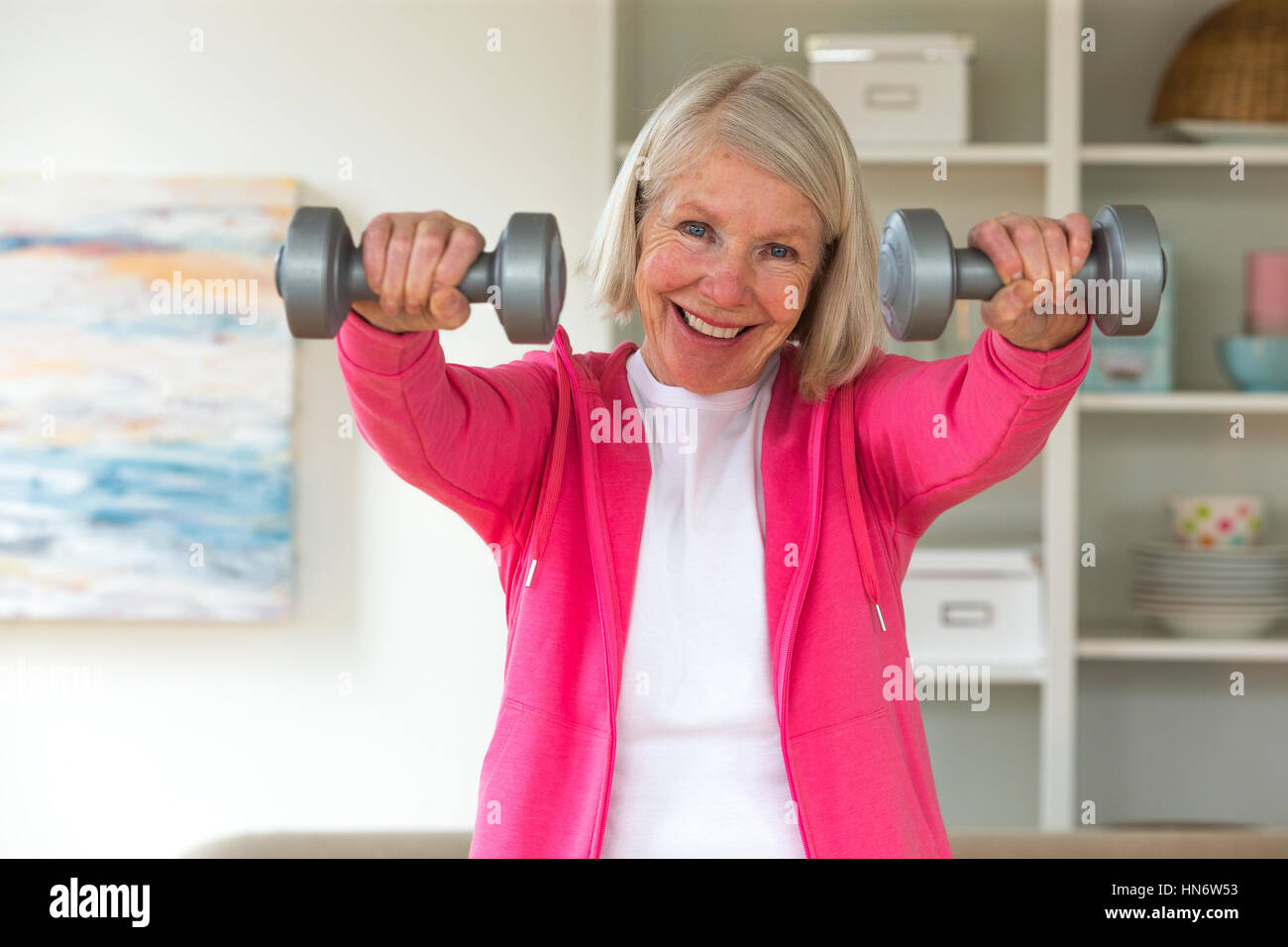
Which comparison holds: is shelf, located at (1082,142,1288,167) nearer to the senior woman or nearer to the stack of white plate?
the stack of white plate

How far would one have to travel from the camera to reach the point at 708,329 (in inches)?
31.4

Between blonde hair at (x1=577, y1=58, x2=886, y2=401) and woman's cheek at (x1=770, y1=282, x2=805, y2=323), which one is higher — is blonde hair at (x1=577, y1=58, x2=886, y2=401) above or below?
above

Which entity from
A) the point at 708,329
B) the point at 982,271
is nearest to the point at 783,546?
the point at 708,329

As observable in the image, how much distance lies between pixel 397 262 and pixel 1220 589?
5.66ft

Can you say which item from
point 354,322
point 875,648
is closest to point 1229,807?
point 875,648

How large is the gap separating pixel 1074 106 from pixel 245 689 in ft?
5.66

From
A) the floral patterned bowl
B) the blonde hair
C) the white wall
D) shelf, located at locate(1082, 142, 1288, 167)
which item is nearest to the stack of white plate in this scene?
the floral patterned bowl

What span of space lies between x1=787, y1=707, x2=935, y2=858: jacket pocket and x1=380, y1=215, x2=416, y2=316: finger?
0.36 metres

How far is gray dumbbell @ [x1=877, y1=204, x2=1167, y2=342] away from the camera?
0.56 m

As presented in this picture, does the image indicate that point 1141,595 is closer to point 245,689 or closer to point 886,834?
point 886,834

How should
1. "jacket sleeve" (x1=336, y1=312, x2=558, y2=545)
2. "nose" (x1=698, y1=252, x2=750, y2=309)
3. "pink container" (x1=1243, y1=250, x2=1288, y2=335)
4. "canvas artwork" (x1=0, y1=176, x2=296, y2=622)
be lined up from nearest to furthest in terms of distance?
1. "jacket sleeve" (x1=336, y1=312, x2=558, y2=545)
2. "nose" (x1=698, y1=252, x2=750, y2=309)
3. "pink container" (x1=1243, y1=250, x2=1288, y2=335)
4. "canvas artwork" (x1=0, y1=176, x2=296, y2=622)

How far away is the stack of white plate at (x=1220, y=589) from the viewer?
1911mm

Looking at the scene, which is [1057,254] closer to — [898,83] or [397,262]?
[397,262]

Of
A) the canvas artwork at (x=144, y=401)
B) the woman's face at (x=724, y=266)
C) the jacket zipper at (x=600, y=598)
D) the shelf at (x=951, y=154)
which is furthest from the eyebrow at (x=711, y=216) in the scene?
the canvas artwork at (x=144, y=401)
